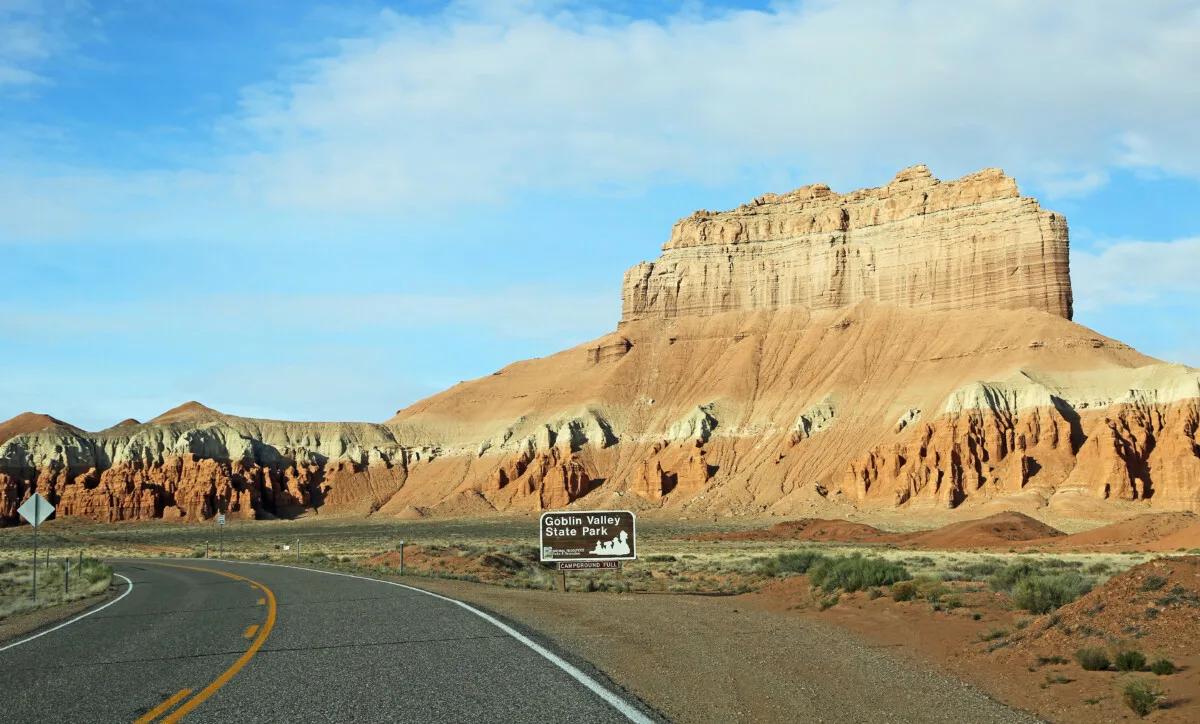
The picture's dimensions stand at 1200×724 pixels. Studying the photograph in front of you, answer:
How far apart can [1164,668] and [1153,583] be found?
10.7 feet

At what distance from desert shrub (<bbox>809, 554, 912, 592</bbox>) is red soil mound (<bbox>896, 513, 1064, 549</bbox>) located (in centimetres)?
3250

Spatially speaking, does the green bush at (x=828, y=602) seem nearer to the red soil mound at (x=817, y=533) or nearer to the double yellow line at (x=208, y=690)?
the double yellow line at (x=208, y=690)

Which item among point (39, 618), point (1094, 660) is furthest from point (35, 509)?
point (1094, 660)

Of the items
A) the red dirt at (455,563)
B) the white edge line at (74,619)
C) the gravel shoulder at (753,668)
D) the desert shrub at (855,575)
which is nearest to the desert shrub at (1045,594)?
the gravel shoulder at (753,668)

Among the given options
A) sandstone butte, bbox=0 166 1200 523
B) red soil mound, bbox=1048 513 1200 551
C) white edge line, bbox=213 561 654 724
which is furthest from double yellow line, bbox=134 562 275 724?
sandstone butte, bbox=0 166 1200 523

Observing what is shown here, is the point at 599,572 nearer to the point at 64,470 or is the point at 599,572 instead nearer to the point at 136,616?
the point at 136,616

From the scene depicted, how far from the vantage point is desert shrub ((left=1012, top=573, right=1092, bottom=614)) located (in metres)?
16.8

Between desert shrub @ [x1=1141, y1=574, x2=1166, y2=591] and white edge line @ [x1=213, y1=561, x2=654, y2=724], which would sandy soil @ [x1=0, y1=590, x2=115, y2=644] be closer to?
white edge line @ [x1=213, y1=561, x2=654, y2=724]

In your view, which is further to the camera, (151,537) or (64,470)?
(64,470)

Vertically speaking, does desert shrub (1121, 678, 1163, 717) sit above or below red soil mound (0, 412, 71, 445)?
below

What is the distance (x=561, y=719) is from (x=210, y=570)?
106 ft

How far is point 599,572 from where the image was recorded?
35.4 m

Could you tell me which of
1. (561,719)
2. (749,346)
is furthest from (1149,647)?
(749,346)

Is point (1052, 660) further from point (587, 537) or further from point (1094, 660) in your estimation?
point (587, 537)
